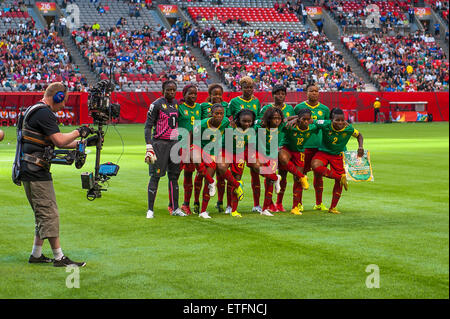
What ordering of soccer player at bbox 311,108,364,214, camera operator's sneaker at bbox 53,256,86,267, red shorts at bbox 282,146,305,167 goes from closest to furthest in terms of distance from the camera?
1. camera operator's sneaker at bbox 53,256,86,267
2. soccer player at bbox 311,108,364,214
3. red shorts at bbox 282,146,305,167

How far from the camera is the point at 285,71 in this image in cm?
5184

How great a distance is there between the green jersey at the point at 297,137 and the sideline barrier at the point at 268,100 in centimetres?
2769

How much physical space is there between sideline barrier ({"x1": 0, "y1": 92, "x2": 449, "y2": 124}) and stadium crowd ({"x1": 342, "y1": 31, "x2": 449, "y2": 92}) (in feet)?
7.27

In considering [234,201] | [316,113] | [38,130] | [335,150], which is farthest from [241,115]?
[38,130]

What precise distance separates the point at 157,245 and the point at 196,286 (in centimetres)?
224

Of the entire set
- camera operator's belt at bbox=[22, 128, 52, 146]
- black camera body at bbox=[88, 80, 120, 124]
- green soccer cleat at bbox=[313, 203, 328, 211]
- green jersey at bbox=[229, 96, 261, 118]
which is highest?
black camera body at bbox=[88, 80, 120, 124]

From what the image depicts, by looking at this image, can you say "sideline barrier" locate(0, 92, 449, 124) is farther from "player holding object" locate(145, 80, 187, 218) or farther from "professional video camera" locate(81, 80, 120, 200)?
"professional video camera" locate(81, 80, 120, 200)

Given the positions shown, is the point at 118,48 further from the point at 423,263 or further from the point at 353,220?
the point at 423,263

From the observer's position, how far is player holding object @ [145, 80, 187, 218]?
11.8 metres

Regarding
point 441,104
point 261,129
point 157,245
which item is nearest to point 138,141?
point 261,129

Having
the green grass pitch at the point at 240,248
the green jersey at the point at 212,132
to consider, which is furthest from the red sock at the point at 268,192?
the green jersey at the point at 212,132

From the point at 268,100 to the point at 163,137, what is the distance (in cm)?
3484

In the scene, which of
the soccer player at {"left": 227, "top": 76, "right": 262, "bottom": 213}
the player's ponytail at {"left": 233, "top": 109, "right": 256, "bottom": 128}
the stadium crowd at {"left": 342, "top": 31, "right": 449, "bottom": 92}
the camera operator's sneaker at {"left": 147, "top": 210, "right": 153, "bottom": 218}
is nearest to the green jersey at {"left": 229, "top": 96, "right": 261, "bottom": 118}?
the soccer player at {"left": 227, "top": 76, "right": 262, "bottom": 213}

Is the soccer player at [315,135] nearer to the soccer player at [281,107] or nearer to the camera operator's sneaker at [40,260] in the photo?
the soccer player at [281,107]
